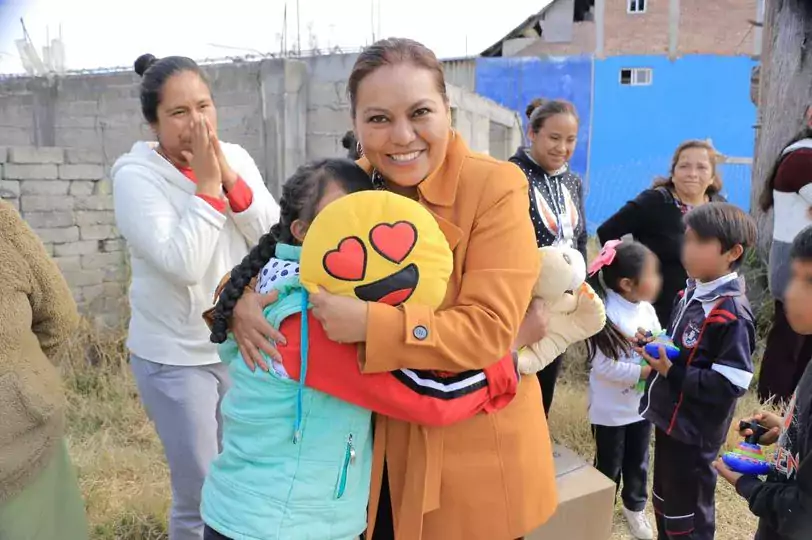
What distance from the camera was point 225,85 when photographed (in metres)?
5.79

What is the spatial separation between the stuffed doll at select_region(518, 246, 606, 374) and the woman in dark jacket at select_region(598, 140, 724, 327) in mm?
2251

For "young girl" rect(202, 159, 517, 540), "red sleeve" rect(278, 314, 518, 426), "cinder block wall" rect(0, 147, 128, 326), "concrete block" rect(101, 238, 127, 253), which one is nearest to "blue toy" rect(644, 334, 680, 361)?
"young girl" rect(202, 159, 517, 540)

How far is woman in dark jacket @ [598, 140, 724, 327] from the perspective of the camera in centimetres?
354

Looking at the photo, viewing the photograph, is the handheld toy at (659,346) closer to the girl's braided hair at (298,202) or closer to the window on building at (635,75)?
the girl's braided hair at (298,202)

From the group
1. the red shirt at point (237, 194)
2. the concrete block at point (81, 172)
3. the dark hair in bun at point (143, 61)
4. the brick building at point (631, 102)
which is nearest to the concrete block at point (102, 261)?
the concrete block at point (81, 172)

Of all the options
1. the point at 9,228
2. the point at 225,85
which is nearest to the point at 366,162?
the point at 9,228

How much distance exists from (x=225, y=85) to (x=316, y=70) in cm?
89


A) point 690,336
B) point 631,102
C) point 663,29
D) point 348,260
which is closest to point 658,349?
point 690,336

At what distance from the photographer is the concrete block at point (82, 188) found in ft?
16.0

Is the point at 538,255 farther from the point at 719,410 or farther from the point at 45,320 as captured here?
the point at 45,320

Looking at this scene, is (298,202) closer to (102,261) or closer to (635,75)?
(102,261)

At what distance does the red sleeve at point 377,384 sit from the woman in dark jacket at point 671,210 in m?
2.73

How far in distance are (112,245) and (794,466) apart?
4.84 meters

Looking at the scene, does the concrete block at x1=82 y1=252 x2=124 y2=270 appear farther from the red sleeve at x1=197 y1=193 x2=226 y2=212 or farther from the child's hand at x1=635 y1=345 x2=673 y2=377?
the child's hand at x1=635 y1=345 x2=673 y2=377
